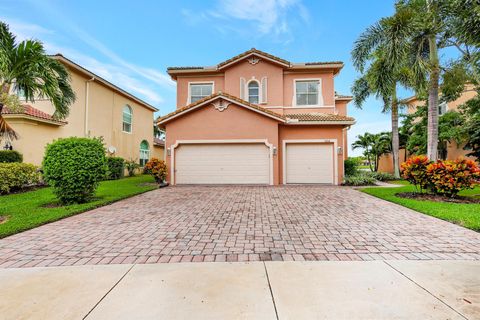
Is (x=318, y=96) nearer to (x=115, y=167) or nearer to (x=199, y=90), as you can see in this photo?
(x=199, y=90)

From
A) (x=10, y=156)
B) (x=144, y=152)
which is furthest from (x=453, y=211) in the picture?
(x=144, y=152)

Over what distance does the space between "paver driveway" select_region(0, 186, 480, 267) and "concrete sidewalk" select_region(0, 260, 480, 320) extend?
35 centimetres

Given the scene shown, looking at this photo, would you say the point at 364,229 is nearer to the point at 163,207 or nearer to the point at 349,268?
the point at 349,268

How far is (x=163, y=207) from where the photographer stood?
291 inches

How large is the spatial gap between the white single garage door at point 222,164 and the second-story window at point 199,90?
185 inches

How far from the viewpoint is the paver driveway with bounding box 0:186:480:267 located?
3646mm

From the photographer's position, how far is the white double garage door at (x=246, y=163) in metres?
12.8

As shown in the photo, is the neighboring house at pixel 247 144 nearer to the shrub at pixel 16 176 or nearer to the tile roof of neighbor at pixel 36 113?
the shrub at pixel 16 176

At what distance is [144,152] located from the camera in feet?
77.3

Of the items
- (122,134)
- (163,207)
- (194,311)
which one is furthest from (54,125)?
(194,311)

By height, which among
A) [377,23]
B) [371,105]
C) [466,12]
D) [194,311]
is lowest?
[194,311]

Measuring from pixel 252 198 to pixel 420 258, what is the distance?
5844 mm

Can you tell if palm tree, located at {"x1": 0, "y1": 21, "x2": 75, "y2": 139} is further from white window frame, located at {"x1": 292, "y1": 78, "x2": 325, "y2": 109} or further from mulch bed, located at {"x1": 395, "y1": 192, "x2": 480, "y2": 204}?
mulch bed, located at {"x1": 395, "y1": 192, "x2": 480, "y2": 204}

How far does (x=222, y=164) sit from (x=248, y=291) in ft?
34.2
